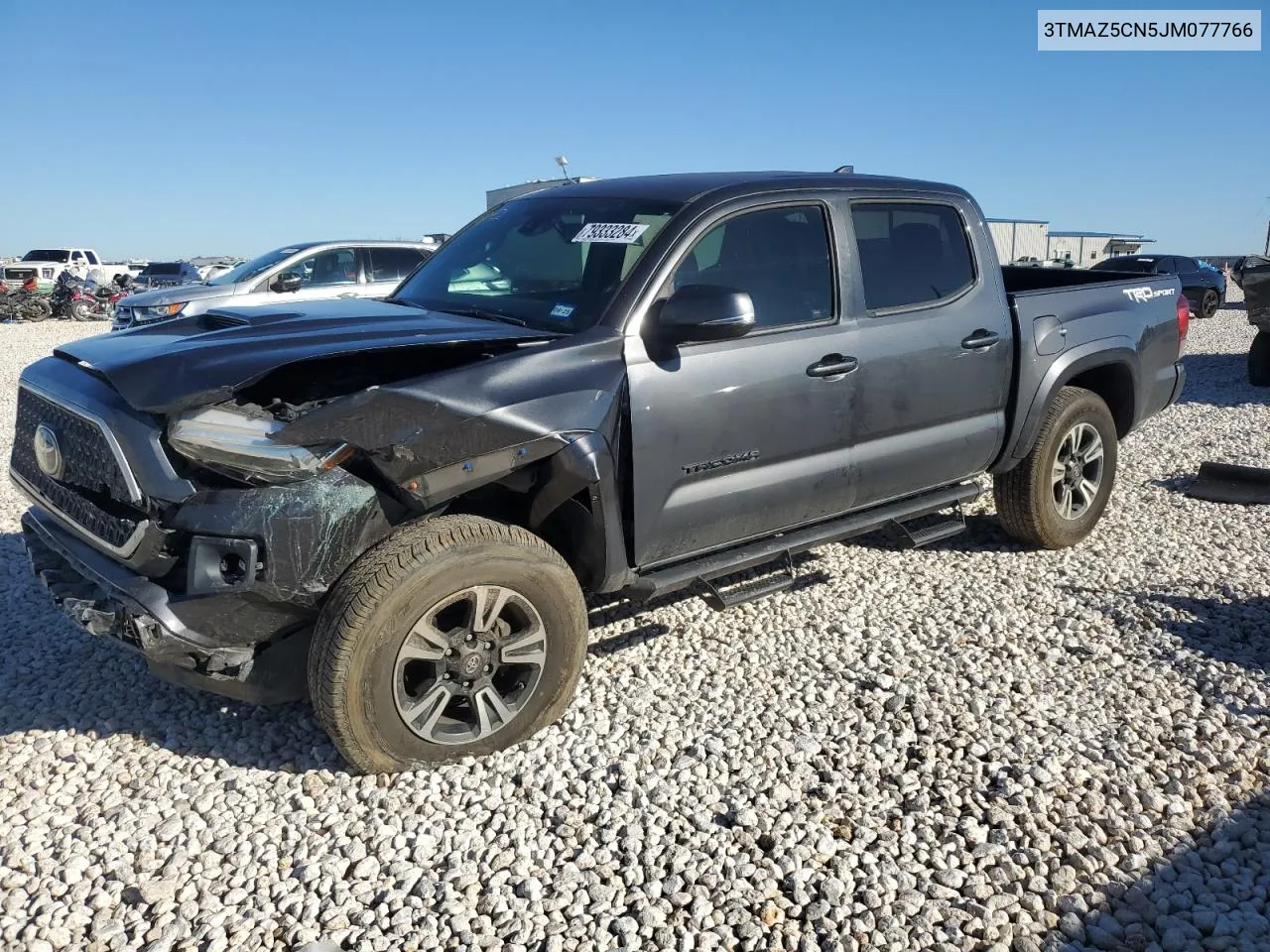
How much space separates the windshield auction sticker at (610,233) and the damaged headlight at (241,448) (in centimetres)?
150

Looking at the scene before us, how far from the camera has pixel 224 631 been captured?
114 inches

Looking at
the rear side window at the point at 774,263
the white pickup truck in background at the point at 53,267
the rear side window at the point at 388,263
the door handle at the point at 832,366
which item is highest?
the white pickup truck in background at the point at 53,267

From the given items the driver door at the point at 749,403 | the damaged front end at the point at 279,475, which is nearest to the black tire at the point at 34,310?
the damaged front end at the point at 279,475

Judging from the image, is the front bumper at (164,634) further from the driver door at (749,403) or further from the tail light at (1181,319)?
the tail light at (1181,319)

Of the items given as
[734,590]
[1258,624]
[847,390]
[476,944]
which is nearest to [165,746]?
[476,944]

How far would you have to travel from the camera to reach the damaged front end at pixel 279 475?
9.29ft

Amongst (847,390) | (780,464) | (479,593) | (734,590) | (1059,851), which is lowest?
(1059,851)

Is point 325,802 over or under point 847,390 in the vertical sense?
under

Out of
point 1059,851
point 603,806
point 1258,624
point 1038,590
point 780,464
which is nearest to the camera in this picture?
point 1059,851

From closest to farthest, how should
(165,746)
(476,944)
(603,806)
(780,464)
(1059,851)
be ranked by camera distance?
(476,944) < (1059,851) < (603,806) < (165,746) < (780,464)

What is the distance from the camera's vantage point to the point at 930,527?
479cm

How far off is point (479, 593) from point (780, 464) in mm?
1409

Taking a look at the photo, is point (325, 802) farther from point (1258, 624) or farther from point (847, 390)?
point (1258, 624)

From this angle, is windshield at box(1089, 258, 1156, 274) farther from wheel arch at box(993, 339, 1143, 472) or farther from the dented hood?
the dented hood
